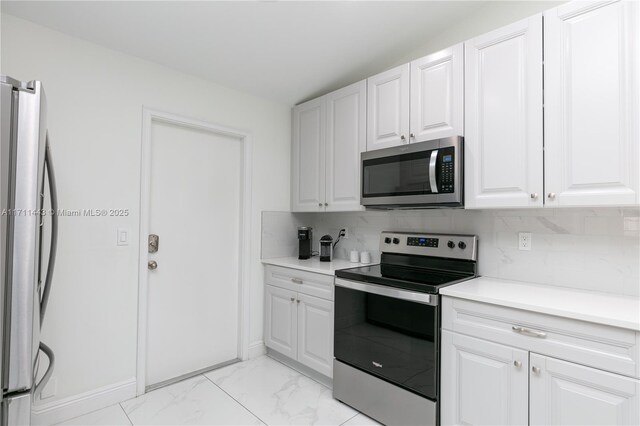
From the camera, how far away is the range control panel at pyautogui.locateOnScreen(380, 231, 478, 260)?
222cm

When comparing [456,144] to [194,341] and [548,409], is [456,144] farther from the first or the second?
[194,341]

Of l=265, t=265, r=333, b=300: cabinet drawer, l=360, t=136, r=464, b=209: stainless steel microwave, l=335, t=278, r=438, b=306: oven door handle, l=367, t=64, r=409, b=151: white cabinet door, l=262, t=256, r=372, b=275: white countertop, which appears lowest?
l=265, t=265, r=333, b=300: cabinet drawer

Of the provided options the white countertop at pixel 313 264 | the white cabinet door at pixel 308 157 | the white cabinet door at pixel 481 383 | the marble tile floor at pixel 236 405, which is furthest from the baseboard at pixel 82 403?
the white cabinet door at pixel 481 383

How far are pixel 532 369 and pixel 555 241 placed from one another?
2.69ft

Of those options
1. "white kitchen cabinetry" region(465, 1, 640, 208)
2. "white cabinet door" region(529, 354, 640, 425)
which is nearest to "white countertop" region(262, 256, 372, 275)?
"white kitchen cabinetry" region(465, 1, 640, 208)

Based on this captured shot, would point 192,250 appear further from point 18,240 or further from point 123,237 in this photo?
point 18,240

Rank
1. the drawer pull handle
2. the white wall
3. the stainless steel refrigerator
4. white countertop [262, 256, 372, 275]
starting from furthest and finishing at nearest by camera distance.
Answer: white countertop [262, 256, 372, 275] < the white wall < the drawer pull handle < the stainless steel refrigerator

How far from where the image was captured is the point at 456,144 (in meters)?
2.00

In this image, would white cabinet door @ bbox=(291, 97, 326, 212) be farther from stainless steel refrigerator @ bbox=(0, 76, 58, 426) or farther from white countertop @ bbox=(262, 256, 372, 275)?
stainless steel refrigerator @ bbox=(0, 76, 58, 426)

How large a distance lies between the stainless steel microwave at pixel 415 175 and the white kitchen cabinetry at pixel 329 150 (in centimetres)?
19

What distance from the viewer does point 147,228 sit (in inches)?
94.5

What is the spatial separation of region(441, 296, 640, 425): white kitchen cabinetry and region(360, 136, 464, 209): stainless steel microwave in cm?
64

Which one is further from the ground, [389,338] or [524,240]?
[524,240]

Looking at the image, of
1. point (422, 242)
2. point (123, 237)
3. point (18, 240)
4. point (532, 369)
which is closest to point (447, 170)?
point (422, 242)
